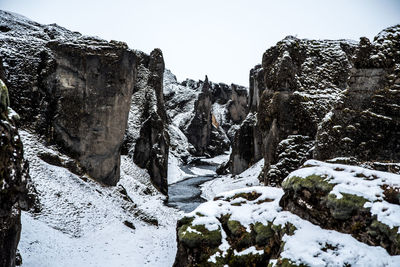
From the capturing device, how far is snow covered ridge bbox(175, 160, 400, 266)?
7.03 metres

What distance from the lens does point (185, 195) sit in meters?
41.2

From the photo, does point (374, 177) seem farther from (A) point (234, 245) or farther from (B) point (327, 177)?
(A) point (234, 245)

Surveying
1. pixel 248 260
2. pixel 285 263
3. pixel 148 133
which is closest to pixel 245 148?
pixel 148 133

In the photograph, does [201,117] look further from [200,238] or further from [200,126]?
[200,238]

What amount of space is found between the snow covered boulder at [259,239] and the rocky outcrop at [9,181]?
21.7 feet

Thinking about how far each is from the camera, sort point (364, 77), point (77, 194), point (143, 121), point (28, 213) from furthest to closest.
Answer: point (143, 121), point (77, 194), point (28, 213), point (364, 77)

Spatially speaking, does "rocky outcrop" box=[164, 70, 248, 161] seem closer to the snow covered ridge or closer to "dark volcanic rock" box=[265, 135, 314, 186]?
"dark volcanic rock" box=[265, 135, 314, 186]

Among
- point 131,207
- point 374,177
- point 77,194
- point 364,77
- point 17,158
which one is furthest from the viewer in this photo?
point 131,207

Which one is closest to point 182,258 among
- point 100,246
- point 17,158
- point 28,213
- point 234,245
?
point 234,245

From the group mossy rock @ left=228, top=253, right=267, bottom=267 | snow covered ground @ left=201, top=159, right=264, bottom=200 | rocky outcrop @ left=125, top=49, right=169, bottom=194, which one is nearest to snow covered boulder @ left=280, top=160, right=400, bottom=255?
mossy rock @ left=228, top=253, right=267, bottom=267

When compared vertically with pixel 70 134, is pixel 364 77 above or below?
above

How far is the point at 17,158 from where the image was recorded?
1127 centimetres

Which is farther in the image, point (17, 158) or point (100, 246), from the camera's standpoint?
point (100, 246)

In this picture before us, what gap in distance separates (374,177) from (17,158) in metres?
13.1
